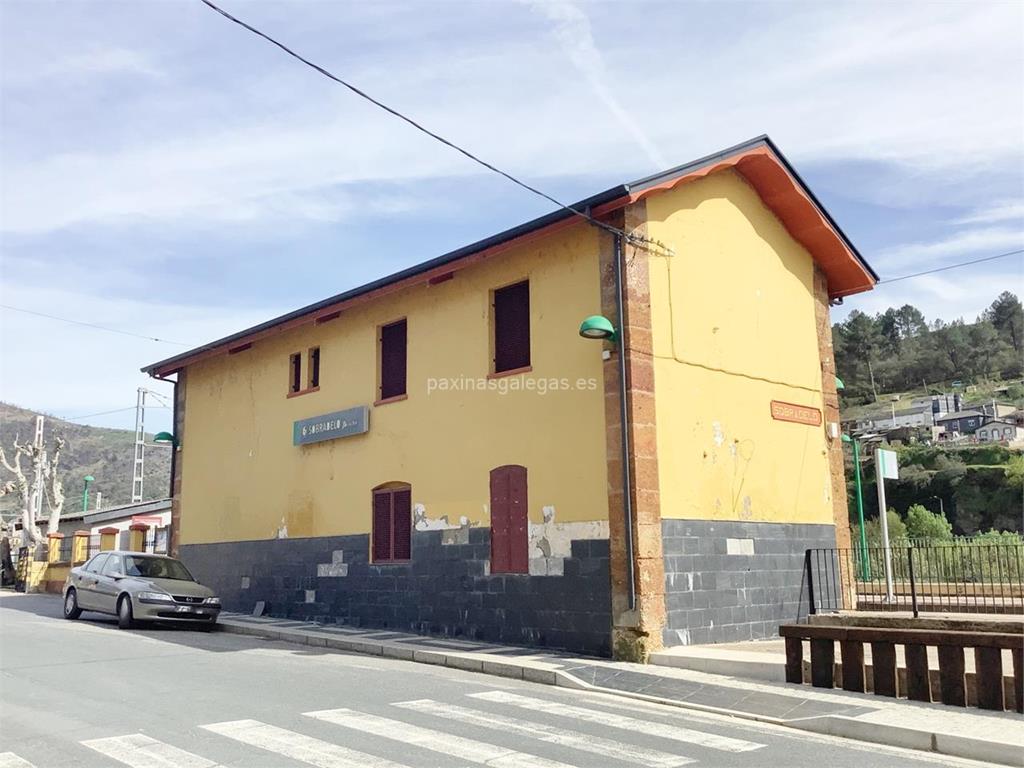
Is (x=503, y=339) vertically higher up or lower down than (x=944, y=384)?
lower down

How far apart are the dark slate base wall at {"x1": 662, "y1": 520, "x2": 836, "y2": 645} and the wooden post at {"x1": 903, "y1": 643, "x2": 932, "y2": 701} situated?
359 cm

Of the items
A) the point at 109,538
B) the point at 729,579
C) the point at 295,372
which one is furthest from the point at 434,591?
the point at 109,538

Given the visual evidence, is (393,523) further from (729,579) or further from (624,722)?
(624,722)

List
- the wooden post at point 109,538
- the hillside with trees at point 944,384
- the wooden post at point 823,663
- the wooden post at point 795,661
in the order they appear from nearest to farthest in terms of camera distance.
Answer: the wooden post at point 823,663
the wooden post at point 795,661
the wooden post at point 109,538
the hillside with trees at point 944,384

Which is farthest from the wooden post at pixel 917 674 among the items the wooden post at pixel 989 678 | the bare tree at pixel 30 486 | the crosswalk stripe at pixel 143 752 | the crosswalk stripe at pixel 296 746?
the bare tree at pixel 30 486

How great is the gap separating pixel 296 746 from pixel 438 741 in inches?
43.9

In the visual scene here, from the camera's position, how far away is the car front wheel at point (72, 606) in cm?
1789

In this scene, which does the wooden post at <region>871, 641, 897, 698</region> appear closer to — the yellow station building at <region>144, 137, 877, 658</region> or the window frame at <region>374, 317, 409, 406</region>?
the yellow station building at <region>144, 137, 877, 658</region>

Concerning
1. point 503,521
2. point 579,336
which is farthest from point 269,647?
point 579,336

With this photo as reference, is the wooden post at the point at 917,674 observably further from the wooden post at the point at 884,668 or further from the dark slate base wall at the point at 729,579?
the dark slate base wall at the point at 729,579

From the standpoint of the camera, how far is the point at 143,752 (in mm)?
6559

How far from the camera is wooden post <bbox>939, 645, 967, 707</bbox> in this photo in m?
8.39

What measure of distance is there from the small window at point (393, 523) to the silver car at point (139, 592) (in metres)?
3.38

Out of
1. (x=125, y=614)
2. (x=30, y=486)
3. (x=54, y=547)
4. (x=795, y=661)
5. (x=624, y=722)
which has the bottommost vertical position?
(x=624, y=722)
